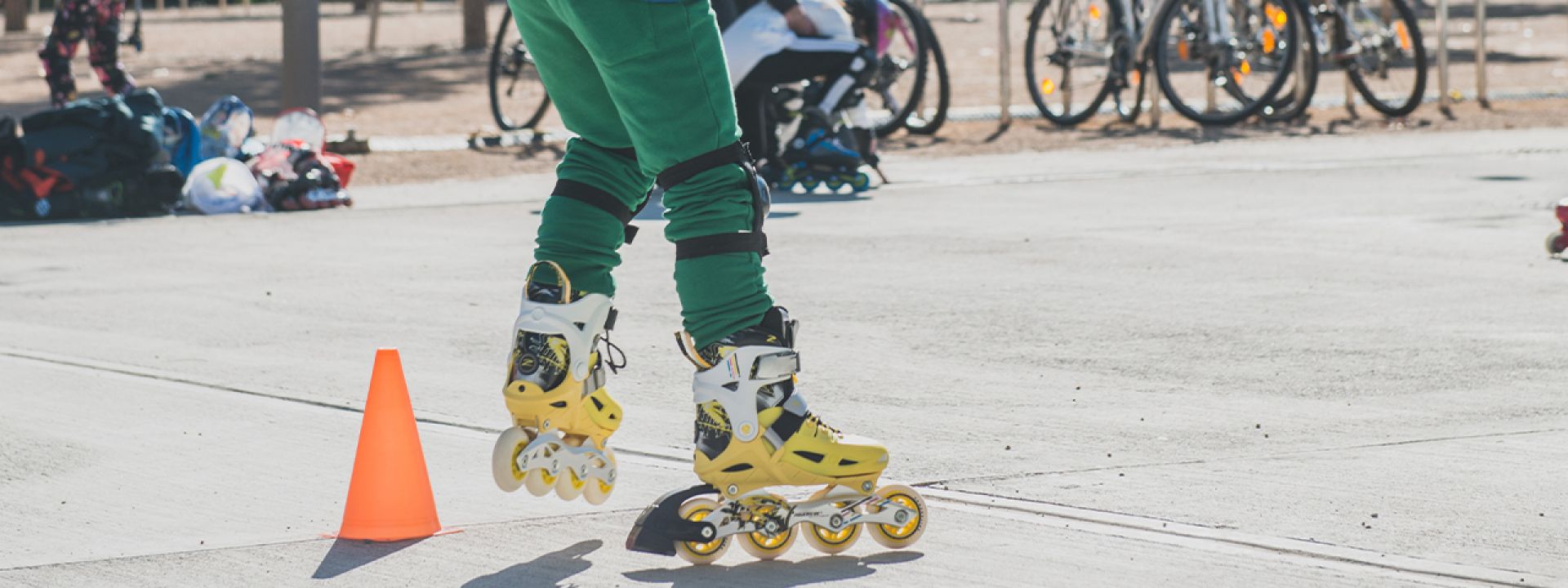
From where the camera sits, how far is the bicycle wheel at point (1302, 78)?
14344mm

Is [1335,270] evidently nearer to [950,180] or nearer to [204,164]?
[950,180]

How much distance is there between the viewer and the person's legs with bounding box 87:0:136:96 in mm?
13711

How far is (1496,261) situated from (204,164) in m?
5.74

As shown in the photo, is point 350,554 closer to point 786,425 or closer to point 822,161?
point 786,425

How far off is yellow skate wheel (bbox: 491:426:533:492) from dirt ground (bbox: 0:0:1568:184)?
823cm

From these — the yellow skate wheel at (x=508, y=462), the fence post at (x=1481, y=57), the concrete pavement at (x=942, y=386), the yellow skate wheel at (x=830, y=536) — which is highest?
the fence post at (x=1481, y=57)

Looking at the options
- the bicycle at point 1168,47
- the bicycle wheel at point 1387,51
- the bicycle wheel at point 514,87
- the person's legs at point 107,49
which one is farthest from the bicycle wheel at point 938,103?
the person's legs at point 107,49

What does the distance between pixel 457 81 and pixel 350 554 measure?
637 inches

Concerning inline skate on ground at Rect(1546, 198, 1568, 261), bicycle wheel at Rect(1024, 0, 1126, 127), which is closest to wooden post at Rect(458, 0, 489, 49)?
bicycle wheel at Rect(1024, 0, 1126, 127)

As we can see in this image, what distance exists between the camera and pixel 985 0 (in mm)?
34844

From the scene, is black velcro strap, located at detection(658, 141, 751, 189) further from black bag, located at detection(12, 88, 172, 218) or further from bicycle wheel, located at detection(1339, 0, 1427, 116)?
bicycle wheel, located at detection(1339, 0, 1427, 116)

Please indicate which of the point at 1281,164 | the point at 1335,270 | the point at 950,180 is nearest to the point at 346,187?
the point at 950,180

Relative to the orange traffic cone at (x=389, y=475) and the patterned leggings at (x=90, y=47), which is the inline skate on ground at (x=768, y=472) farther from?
the patterned leggings at (x=90, y=47)

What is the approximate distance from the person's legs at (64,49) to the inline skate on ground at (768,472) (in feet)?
35.3
